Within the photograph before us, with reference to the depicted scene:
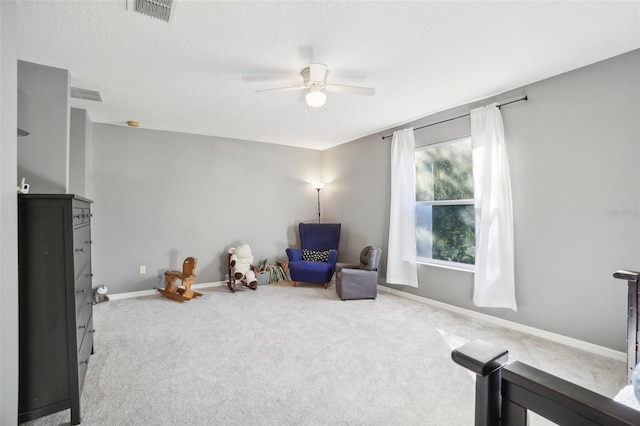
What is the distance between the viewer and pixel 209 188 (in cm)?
496

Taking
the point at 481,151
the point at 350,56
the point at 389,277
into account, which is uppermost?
the point at 350,56

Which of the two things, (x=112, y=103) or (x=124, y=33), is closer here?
(x=124, y=33)

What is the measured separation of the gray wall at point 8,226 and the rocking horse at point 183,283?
2619mm

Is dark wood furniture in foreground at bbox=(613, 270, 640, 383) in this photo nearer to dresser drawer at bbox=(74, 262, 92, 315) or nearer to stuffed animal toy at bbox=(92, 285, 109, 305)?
dresser drawer at bbox=(74, 262, 92, 315)

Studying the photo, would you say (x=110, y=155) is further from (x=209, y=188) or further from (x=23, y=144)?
(x=23, y=144)

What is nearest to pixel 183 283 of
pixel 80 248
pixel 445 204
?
pixel 80 248

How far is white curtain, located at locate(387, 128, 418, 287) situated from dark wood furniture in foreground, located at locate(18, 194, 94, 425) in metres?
3.46

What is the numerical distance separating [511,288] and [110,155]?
17.2ft

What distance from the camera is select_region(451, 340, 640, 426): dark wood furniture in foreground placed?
66cm

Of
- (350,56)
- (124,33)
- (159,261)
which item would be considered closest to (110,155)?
(159,261)

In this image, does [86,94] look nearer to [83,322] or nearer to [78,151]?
[78,151]

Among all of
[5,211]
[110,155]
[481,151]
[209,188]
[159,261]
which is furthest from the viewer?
[209,188]

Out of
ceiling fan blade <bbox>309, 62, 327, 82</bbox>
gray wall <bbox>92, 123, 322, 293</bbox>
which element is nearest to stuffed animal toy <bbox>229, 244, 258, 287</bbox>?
gray wall <bbox>92, 123, 322, 293</bbox>

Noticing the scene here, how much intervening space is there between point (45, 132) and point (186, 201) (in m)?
2.30
